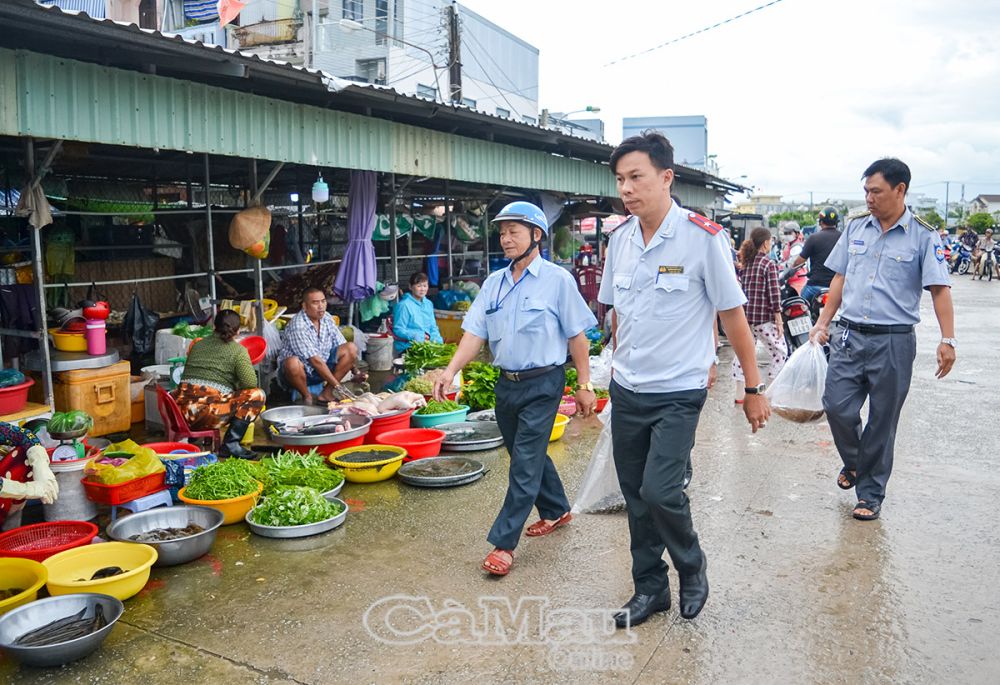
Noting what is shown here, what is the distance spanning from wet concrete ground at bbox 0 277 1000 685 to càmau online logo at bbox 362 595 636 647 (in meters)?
0.02

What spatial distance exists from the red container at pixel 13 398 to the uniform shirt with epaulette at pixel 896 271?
588cm

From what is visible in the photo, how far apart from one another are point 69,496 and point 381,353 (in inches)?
218

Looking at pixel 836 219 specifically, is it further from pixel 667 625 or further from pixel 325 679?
pixel 325 679

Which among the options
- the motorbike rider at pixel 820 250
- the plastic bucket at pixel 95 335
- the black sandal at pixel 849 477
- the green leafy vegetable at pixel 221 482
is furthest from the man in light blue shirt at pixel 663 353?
the motorbike rider at pixel 820 250

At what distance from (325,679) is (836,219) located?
8076 millimetres

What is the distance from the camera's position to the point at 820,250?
368 inches

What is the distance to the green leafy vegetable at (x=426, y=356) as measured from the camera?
347 inches

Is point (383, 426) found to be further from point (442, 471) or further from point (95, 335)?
point (95, 335)

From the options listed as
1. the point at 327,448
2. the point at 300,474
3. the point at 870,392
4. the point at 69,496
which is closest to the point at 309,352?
the point at 327,448

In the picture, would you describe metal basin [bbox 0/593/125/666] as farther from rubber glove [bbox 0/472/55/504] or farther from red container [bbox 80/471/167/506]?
red container [bbox 80/471/167/506]

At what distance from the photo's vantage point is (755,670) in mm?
3326

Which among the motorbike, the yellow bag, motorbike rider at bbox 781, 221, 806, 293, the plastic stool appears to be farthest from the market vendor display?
the motorbike

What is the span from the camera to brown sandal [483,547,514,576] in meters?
4.23

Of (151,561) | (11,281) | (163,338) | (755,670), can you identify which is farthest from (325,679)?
(11,281)
